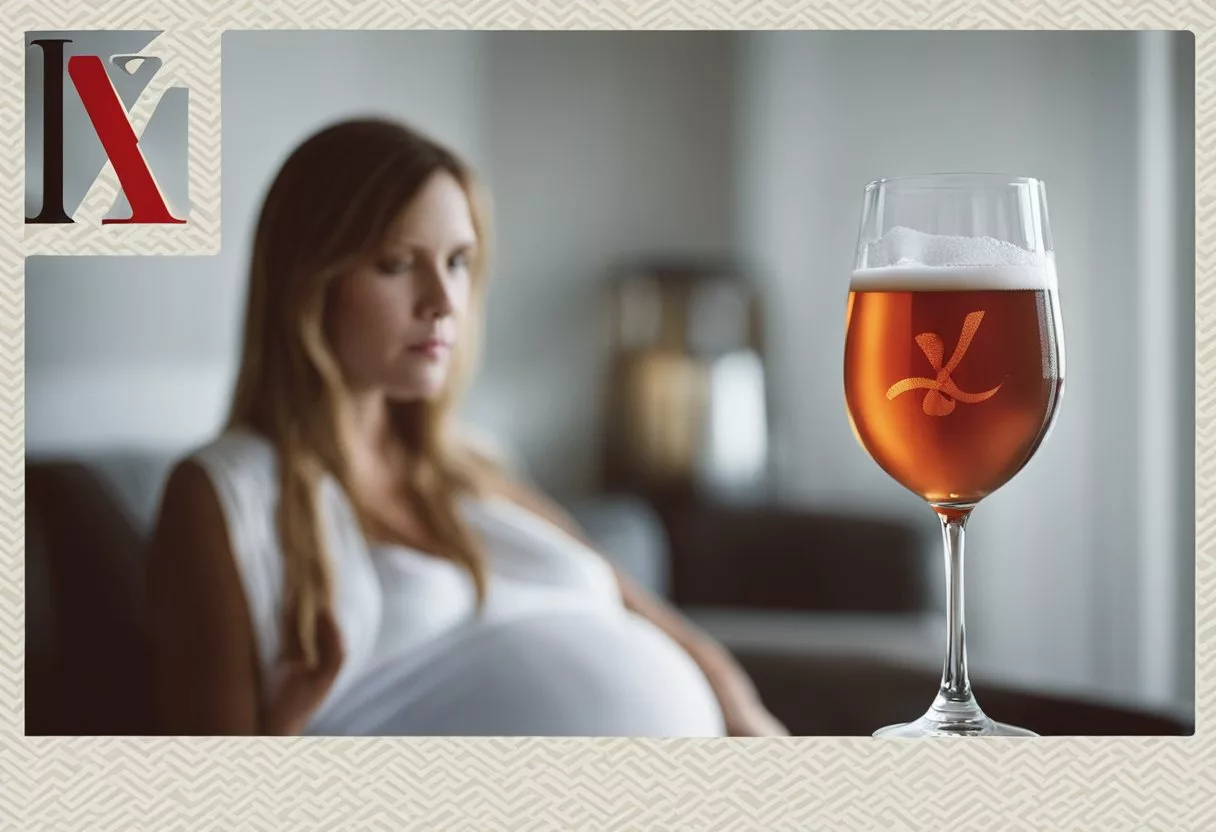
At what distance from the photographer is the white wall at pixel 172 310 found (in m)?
1.11

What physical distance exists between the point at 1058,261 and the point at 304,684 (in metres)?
2.44

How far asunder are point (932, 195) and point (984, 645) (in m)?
2.53

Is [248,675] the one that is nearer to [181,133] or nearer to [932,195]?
[181,133]

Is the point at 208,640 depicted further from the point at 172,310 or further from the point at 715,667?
the point at 172,310

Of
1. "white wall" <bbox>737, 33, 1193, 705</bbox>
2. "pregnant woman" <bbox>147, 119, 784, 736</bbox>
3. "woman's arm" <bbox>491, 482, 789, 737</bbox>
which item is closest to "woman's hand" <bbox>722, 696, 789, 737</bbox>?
"woman's arm" <bbox>491, 482, 789, 737</bbox>

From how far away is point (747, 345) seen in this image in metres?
3.47

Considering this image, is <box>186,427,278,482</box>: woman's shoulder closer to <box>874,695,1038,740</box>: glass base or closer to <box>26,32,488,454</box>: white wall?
<box>26,32,488,454</box>: white wall

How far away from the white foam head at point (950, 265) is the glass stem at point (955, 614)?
11 cm

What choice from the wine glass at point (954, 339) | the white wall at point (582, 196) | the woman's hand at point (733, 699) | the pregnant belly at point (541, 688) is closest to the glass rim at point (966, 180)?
the wine glass at point (954, 339)

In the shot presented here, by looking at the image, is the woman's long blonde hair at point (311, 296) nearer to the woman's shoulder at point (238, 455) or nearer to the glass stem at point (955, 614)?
the woman's shoulder at point (238, 455)

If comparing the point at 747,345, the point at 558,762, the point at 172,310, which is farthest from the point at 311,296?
the point at 747,345

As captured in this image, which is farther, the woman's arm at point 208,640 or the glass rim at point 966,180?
the woman's arm at point 208,640

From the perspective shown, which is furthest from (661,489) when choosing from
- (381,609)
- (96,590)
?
(381,609)

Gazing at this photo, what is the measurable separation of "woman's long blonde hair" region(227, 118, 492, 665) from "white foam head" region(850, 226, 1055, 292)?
0.31 m
